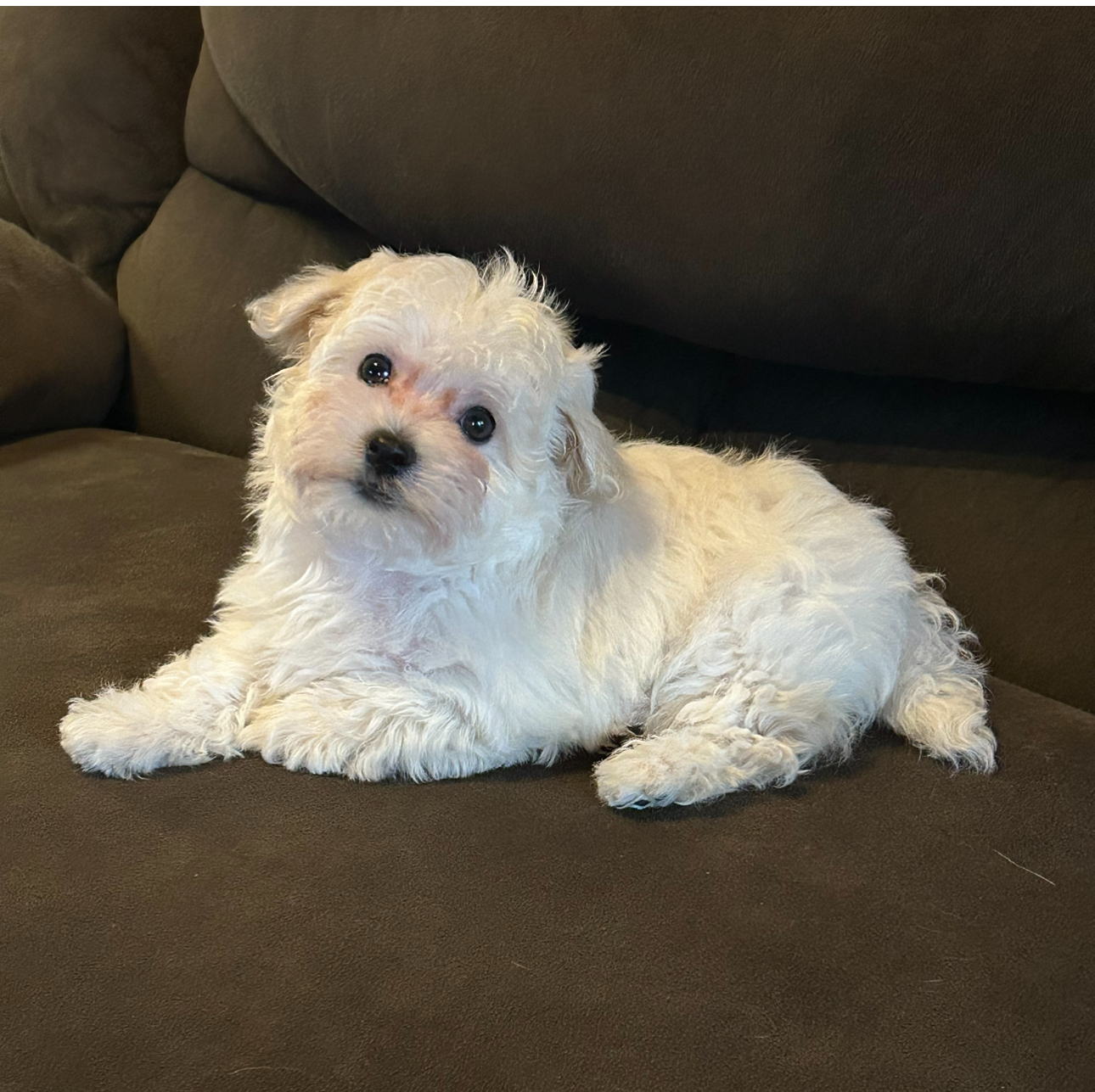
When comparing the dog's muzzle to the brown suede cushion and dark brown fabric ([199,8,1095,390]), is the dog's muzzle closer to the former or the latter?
the brown suede cushion

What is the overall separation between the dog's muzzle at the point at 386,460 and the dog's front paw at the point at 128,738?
0.42 m

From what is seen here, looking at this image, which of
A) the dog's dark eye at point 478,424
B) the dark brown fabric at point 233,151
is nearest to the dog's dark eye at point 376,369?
the dog's dark eye at point 478,424

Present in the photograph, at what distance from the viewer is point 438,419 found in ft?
4.58

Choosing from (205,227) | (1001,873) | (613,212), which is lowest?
(1001,873)

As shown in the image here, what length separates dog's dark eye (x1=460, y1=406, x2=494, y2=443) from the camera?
1.42 meters

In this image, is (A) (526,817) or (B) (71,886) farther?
(A) (526,817)

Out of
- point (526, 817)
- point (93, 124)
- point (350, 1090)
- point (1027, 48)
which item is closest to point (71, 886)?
point (350, 1090)

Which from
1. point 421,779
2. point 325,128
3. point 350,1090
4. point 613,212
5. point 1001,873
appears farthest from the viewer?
point 325,128

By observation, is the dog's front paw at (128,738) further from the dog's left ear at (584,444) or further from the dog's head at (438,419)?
the dog's left ear at (584,444)

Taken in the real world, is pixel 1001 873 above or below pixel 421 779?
above

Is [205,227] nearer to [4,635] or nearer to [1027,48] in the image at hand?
[4,635]

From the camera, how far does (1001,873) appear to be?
1270 mm

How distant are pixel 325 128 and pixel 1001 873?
1681 millimetres

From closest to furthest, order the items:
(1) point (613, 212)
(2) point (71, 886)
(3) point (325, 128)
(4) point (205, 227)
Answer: (2) point (71, 886) → (1) point (613, 212) → (3) point (325, 128) → (4) point (205, 227)
